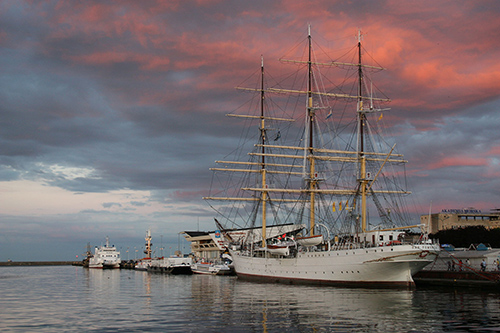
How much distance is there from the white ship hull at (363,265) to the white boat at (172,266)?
6365 centimetres

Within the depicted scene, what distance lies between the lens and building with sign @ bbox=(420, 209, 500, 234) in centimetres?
17088

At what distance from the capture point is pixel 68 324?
36.5 meters

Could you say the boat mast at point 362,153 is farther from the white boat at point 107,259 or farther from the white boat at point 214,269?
the white boat at point 107,259

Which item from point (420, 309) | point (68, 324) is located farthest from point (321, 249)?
point (68, 324)

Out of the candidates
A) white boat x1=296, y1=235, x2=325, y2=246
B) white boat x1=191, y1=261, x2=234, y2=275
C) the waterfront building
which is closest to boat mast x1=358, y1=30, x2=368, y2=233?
white boat x1=296, y1=235, x2=325, y2=246

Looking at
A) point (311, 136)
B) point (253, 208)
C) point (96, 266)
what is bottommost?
point (96, 266)

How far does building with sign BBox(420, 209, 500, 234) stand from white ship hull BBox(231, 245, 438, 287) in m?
104

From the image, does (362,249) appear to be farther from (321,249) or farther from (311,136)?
(311,136)

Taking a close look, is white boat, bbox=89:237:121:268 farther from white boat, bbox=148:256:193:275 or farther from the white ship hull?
the white ship hull

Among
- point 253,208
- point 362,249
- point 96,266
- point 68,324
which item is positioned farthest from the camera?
point 96,266

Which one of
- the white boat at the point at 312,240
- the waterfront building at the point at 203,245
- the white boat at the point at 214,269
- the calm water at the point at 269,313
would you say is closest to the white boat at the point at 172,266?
the white boat at the point at 214,269

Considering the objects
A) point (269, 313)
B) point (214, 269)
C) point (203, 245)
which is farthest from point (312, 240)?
point (203, 245)

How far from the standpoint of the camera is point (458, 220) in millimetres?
173375

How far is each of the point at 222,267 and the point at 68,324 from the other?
9345 cm
